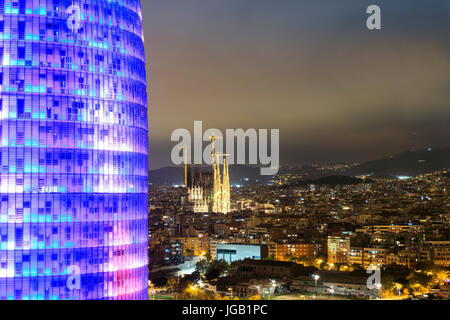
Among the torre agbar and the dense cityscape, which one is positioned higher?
the torre agbar

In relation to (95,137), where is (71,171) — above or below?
below

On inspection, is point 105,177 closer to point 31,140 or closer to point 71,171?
point 71,171

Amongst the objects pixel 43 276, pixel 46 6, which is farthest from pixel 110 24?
pixel 43 276

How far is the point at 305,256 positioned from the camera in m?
112

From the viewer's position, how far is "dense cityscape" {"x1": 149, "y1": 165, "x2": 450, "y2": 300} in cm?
7856

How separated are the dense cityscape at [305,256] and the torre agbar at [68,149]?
108 ft

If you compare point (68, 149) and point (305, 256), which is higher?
point (68, 149)

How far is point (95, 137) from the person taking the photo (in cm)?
4416

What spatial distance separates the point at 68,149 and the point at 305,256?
251 feet

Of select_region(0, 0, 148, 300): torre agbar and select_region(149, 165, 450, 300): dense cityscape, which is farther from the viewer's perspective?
select_region(149, 165, 450, 300): dense cityscape

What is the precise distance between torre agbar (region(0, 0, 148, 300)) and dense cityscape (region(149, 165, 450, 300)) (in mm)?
32961

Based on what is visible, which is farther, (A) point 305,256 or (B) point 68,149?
(A) point 305,256

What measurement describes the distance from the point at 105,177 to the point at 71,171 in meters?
2.69

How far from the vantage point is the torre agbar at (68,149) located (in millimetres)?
42156
